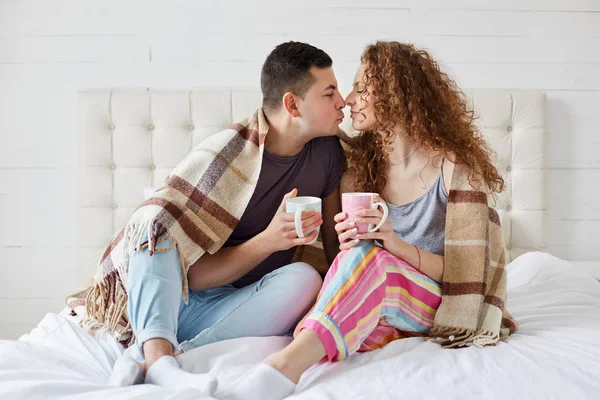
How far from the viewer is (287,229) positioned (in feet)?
4.67

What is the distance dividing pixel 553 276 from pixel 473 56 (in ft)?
3.09

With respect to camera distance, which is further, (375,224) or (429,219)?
(429,219)

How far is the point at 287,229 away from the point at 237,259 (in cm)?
21

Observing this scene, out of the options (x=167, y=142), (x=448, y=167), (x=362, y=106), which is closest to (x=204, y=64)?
(x=167, y=142)

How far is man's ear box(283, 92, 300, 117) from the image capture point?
5.34 ft

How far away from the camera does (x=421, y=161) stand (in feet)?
5.29

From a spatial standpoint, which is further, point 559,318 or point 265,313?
point 559,318

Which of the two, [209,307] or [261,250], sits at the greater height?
[261,250]

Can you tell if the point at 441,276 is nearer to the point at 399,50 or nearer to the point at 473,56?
the point at 399,50

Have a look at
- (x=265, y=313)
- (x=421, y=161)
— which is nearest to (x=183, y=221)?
(x=265, y=313)

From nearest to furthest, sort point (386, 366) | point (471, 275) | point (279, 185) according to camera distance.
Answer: point (386, 366), point (471, 275), point (279, 185)

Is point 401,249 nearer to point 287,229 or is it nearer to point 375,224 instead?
point 375,224

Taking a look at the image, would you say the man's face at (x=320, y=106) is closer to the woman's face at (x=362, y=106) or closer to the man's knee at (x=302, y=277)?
the woman's face at (x=362, y=106)

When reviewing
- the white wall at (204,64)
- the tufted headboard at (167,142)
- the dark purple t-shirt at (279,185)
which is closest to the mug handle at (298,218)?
the dark purple t-shirt at (279,185)
